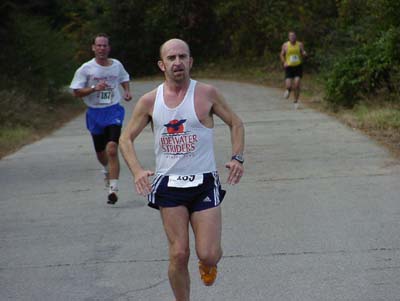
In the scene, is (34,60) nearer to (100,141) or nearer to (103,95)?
(100,141)

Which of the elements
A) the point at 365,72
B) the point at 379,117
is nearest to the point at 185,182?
the point at 379,117

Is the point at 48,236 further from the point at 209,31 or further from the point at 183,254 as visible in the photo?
the point at 209,31

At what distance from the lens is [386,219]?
8.88 meters

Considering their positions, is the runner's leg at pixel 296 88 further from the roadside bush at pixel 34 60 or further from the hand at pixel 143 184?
the hand at pixel 143 184

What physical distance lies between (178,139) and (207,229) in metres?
0.62

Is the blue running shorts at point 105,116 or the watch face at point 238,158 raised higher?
the watch face at point 238,158

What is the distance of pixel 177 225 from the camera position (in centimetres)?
579

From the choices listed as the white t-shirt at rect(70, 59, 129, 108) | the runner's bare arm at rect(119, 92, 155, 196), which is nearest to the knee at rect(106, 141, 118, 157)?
the white t-shirt at rect(70, 59, 129, 108)

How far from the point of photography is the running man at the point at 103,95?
10656 mm

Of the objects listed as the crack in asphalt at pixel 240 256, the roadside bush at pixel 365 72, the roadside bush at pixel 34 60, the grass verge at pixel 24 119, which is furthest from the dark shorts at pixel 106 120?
the roadside bush at pixel 34 60

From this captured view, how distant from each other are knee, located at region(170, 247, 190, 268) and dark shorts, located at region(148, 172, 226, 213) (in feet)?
0.96

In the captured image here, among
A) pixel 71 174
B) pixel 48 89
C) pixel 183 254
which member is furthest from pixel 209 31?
pixel 183 254

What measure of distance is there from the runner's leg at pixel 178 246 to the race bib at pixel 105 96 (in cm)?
524

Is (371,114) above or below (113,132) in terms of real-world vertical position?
below
